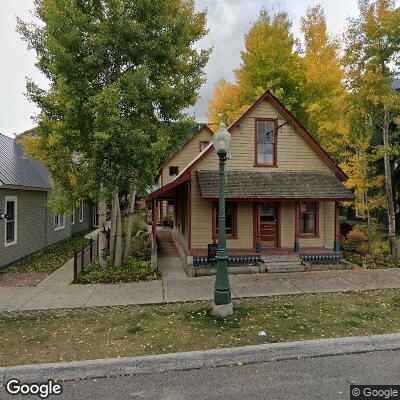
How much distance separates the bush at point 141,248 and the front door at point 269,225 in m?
5.24

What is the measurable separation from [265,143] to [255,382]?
1126cm

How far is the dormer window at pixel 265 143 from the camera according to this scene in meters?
14.8

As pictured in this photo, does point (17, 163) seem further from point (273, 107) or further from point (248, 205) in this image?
point (273, 107)

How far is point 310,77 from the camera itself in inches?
821

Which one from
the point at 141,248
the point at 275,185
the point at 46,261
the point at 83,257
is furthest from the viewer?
the point at 141,248

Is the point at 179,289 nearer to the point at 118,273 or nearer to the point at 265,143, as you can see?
the point at 118,273

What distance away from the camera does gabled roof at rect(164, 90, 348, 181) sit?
14133mm

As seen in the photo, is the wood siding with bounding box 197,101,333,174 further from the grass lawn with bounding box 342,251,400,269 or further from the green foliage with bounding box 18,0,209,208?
the grass lawn with bounding box 342,251,400,269

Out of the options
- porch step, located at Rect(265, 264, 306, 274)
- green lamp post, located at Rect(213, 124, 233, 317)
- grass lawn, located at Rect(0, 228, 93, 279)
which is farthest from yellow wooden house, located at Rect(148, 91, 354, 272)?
green lamp post, located at Rect(213, 124, 233, 317)

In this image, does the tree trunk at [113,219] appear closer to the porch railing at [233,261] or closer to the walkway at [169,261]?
the walkway at [169,261]

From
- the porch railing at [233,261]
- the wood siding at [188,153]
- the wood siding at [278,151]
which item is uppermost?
the wood siding at [188,153]

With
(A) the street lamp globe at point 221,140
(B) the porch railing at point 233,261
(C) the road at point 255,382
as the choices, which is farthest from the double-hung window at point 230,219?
(C) the road at point 255,382

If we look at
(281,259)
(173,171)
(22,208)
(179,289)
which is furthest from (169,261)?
(173,171)

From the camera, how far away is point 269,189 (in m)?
13.8
